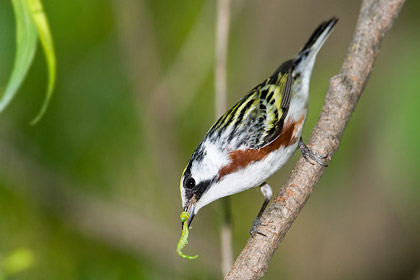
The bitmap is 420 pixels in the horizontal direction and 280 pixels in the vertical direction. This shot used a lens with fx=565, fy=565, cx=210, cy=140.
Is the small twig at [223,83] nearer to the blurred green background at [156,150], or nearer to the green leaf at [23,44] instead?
the blurred green background at [156,150]

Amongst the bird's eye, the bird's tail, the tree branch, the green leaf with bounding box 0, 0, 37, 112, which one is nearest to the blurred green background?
the bird's tail

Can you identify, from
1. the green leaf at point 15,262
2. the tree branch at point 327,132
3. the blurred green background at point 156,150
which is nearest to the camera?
the tree branch at point 327,132

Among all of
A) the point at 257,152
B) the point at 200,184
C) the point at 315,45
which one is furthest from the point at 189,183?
the point at 315,45

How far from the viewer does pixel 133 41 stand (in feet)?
20.4

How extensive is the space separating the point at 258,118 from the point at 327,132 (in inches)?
37.2

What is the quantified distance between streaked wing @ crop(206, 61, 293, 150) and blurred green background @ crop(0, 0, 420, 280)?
472 millimetres

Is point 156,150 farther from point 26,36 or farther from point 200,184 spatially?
point 26,36

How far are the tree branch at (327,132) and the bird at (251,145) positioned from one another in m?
0.16

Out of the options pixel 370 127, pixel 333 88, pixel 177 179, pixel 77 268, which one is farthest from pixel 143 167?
pixel 333 88

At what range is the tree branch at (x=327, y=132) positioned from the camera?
3.26 meters

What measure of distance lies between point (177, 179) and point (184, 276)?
1.06 metres

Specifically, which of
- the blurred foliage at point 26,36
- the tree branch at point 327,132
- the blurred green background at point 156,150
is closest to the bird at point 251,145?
the tree branch at point 327,132

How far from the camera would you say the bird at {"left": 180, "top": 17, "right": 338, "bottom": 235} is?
414 cm

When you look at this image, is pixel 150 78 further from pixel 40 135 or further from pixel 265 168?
pixel 265 168
